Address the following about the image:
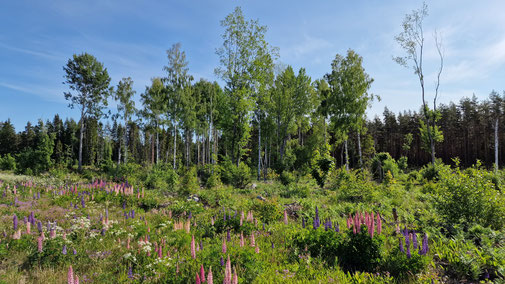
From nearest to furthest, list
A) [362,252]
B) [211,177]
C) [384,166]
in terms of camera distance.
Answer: [362,252]
[211,177]
[384,166]

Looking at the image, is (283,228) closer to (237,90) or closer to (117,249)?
(117,249)

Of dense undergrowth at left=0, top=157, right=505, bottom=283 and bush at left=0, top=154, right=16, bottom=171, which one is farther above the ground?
bush at left=0, top=154, right=16, bottom=171

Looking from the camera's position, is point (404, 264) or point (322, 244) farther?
point (322, 244)

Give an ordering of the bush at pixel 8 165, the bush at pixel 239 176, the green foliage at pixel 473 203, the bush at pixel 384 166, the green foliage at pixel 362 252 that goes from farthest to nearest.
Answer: the bush at pixel 8 165, the bush at pixel 384 166, the bush at pixel 239 176, the green foliage at pixel 473 203, the green foliage at pixel 362 252

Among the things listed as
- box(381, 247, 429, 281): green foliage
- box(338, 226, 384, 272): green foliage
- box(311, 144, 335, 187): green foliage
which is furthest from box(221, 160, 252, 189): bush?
box(381, 247, 429, 281): green foliage

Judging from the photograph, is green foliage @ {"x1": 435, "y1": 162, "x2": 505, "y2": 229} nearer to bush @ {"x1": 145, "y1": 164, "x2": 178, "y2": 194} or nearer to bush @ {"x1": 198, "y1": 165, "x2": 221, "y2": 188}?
bush @ {"x1": 198, "y1": 165, "x2": 221, "y2": 188}

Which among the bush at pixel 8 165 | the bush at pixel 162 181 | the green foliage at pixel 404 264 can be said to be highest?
the bush at pixel 8 165

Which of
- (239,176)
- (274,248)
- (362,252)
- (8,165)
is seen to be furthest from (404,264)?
(8,165)

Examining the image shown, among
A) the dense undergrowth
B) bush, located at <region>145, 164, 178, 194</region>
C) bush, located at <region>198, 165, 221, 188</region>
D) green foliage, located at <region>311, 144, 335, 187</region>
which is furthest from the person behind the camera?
bush, located at <region>198, 165, 221, 188</region>

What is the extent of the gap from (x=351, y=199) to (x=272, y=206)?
5.31 meters

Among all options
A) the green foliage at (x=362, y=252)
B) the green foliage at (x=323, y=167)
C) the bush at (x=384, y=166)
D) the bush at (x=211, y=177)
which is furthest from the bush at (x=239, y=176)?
the green foliage at (x=362, y=252)

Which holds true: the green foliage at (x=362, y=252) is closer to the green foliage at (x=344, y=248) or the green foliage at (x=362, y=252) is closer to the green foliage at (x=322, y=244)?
the green foliage at (x=344, y=248)

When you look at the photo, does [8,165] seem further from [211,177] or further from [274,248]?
[274,248]

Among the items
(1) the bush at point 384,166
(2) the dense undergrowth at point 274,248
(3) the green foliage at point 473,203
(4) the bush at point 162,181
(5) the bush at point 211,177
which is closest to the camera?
(2) the dense undergrowth at point 274,248
